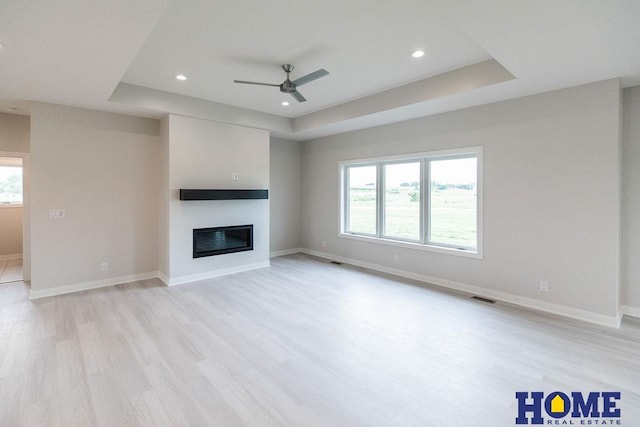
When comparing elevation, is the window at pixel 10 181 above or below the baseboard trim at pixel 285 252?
above

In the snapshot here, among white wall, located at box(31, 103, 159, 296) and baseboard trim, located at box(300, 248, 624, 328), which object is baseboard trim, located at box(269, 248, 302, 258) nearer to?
baseboard trim, located at box(300, 248, 624, 328)

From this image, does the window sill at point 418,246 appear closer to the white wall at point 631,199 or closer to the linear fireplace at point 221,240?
the white wall at point 631,199

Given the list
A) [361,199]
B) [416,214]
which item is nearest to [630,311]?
[416,214]

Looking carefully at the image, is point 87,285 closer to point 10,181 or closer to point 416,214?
point 10,181

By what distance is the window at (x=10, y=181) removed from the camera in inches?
271

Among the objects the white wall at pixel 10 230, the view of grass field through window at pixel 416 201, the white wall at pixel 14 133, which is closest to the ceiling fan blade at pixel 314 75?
the view of grass field through window at pixel 416 201

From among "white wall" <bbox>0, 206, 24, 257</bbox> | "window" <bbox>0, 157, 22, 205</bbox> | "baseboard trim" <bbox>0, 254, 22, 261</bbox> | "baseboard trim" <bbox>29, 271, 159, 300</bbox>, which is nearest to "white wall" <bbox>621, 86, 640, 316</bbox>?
"baseboard trim" <bbox>29, 271, 159, 300</bbox>

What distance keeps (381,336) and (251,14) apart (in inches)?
128

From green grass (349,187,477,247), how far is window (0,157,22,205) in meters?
7.83

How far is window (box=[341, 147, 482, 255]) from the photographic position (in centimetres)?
459

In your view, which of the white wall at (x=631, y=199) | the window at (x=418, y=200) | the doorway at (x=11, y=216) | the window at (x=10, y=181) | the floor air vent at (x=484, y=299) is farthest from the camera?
the window at (x=10, y=181)

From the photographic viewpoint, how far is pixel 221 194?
5160 millimetres

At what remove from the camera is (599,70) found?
3062 mm

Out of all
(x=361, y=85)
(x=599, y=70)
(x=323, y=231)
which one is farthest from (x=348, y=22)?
(x=323, y=231)
